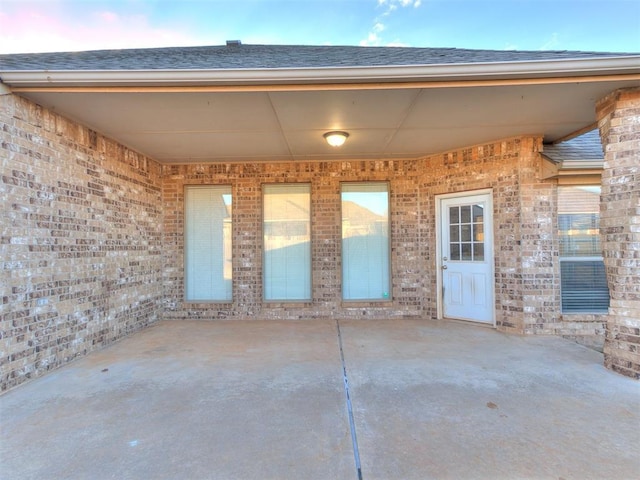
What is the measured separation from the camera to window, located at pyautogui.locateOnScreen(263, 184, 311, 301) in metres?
5.60

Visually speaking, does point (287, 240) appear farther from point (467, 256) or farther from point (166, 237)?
point (467, 256)

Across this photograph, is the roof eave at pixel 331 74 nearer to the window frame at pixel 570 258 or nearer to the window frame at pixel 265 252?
the window frame at pixel 570 258

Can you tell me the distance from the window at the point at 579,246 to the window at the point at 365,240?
2.56 m

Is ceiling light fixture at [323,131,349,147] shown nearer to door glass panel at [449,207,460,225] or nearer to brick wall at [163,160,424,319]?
brick wall at [163,160,424,319]

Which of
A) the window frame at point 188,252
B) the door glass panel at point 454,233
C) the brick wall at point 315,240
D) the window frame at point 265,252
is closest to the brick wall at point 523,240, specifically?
the door glass panel at point 454,233

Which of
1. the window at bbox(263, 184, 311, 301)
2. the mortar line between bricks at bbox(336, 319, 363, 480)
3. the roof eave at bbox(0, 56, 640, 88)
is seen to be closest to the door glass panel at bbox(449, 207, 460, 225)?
the window at bbox(263, 184, 311, 301)

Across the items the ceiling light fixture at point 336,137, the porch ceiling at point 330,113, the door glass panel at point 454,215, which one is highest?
the porch ceiling at point 330,113

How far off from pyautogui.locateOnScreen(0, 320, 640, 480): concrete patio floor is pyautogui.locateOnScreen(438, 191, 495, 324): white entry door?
1.10m

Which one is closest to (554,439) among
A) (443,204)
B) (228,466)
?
(228,466)

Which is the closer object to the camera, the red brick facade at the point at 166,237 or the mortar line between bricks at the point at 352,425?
the mortar line between bricks at the point at 352,425

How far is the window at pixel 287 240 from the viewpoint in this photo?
5.60 meters

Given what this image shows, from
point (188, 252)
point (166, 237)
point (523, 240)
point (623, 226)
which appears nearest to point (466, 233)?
point (523, 240)

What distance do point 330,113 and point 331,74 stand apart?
77cm

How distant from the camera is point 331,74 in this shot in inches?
112
